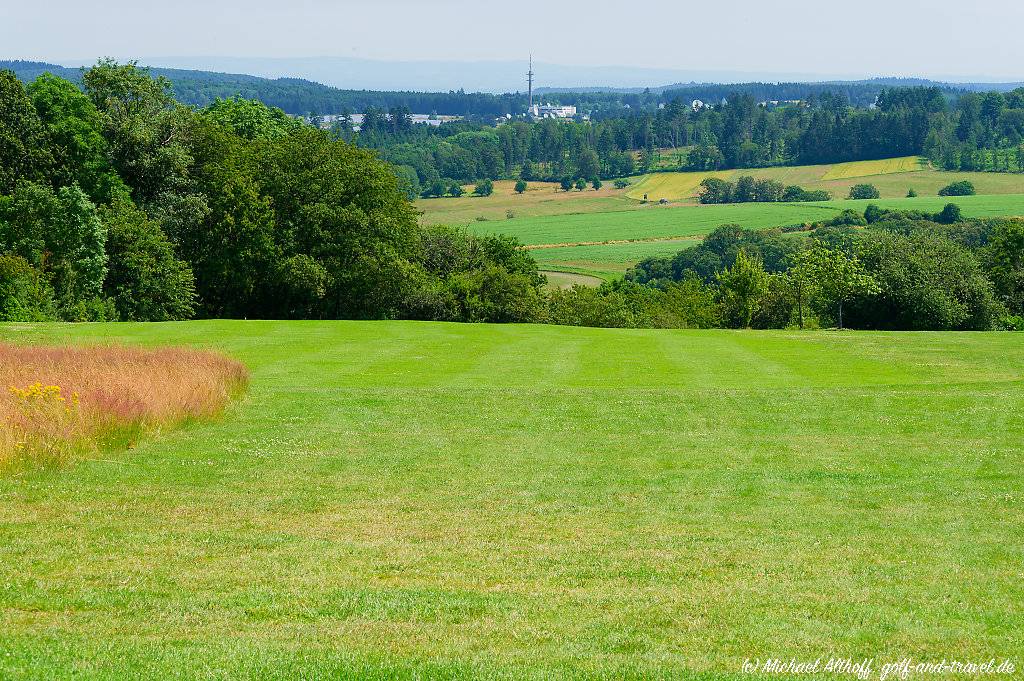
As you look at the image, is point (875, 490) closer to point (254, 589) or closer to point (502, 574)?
point (502, 574)

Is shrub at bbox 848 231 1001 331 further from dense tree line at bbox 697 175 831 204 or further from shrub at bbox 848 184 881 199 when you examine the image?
dense tree line at bbox 697 175 831 204

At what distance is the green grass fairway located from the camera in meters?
7.65

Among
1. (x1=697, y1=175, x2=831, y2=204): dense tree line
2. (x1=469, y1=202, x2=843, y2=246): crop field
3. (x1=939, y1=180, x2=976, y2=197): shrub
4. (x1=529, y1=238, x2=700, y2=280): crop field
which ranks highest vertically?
(x1=939, y1=180, x2=976, y2=197): shrub

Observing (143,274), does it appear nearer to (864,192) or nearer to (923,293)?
(923,293)

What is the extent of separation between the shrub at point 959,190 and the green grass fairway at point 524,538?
167684mm

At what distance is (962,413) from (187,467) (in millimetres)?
15132

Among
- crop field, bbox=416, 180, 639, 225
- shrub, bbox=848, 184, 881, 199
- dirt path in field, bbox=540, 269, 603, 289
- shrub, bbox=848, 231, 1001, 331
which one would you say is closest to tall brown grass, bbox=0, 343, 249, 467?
shrub, bbox=848, 231, 1001, 331

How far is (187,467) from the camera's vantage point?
14750mm

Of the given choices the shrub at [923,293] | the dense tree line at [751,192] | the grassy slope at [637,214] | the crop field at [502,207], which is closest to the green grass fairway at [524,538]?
the shrub at [923,293]

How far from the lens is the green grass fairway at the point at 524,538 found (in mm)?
7652

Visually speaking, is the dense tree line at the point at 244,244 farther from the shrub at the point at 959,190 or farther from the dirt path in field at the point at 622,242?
the shrub at the point at 959,190

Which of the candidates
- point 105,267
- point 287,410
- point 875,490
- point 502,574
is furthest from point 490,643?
point 105,267

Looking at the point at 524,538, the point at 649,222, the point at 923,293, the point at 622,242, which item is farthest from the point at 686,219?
the point at 524,538

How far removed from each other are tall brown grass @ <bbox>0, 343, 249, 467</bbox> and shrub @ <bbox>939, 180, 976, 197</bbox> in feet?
578
